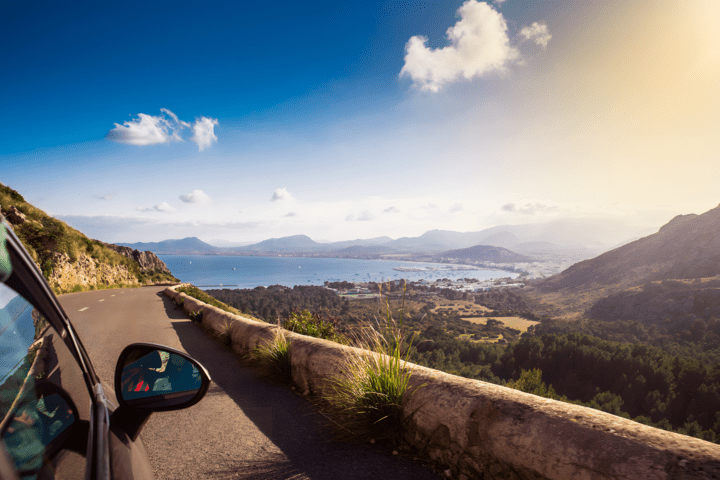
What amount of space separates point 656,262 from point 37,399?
8275cm

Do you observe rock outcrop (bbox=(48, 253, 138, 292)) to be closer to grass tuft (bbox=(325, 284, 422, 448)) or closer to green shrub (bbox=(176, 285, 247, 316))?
green shrub (bbox=(176, 285, 247, 316))

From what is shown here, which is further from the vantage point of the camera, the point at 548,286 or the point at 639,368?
the point at 548,286

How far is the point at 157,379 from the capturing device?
70.1 inches

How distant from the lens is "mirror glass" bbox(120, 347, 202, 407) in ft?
5.01

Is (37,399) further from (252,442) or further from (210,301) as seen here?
(210,301)

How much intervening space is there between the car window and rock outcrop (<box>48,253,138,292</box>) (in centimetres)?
2357

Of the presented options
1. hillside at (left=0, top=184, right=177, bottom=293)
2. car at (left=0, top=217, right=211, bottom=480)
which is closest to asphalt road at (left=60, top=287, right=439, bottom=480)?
car at (left=0, top=217, right=211, bottom=480)

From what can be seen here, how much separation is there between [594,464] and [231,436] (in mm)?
3267

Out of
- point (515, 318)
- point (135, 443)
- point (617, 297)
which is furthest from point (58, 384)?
point (617, 297)

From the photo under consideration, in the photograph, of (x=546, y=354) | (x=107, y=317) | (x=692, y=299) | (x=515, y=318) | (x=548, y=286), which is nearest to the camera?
(x=107, y=317)

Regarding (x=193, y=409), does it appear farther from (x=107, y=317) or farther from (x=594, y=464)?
(x=107, y=317)

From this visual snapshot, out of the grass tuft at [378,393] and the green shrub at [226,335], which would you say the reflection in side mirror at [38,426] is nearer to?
the grass tuft at [378,393]

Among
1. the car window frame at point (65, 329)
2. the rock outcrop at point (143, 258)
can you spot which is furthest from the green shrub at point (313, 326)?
the rock outcrop at point (143, 258)

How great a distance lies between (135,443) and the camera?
144 cm
